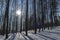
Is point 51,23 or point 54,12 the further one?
point 51,23

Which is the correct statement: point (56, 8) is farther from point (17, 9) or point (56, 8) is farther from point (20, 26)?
point (20, 26)

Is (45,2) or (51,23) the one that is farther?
(51,23)

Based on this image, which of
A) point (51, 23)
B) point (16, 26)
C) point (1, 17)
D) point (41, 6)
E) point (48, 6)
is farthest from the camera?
point (16, 26)

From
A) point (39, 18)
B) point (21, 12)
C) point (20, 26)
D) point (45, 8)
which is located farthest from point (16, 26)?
point (45, 8)

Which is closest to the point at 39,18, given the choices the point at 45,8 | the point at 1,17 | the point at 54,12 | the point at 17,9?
the point at 45,8

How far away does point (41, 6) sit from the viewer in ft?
48.1

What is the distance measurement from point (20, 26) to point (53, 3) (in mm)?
8233

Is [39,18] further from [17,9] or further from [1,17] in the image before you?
[1,17]

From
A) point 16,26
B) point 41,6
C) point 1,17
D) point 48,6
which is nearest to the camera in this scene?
point 1,17

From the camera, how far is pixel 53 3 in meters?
15.5

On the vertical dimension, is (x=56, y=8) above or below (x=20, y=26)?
above

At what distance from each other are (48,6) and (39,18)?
7.90 feet

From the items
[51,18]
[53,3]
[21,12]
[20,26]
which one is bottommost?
[20,26]

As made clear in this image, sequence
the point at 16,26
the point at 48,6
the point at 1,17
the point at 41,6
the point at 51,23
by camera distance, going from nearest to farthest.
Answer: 1. the point at 1,17
2. the point at 41,6
3. the point at 48,6
4. the point at 51,23
5. the point at 16,26
